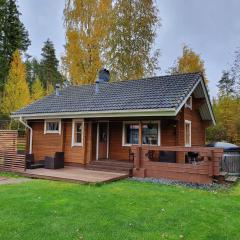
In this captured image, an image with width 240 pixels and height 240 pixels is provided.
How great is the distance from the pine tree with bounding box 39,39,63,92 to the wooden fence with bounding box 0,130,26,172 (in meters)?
31.2

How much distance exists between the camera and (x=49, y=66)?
1672 inches

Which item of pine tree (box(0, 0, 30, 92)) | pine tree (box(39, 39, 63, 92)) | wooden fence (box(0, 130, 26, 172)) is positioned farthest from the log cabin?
pine tree (box(39, 39, 63, 92))

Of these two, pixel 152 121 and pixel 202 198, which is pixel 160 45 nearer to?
pixel 152 121

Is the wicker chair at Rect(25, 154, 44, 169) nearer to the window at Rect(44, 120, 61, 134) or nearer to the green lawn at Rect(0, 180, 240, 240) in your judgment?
the window at Rect(44, 120, 61, 134)

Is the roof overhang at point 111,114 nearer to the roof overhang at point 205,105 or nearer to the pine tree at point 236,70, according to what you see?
the roof overhang at point 205,105

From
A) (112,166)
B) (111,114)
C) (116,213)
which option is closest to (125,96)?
(111,114)

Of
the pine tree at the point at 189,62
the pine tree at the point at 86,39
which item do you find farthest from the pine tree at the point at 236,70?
the pine tree at the point at 86,39

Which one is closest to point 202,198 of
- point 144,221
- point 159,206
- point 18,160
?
point 159,206

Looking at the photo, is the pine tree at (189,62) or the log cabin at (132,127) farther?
the pine tree at (189,62)

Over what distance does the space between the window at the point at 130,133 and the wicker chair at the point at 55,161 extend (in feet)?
9.58

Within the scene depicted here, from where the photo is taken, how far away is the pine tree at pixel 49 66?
42.1 m

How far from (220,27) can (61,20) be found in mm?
11953

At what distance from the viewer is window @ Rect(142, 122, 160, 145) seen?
11.5 metres

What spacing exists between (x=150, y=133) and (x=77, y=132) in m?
3.49
